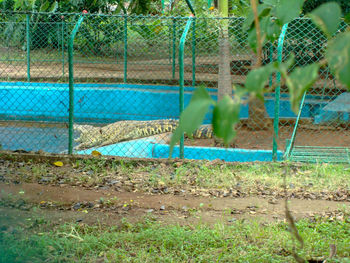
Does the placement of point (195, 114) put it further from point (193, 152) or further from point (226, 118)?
point (193, 152)

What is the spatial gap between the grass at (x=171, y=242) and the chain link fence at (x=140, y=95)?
8.18ft

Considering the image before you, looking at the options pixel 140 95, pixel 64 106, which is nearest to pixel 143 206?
pixel 64 106

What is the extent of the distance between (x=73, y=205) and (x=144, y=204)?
68cm

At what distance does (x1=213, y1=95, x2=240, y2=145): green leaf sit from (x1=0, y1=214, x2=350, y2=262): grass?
2.19 metres

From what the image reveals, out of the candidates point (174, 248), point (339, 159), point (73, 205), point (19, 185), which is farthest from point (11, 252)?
point (339, 159)

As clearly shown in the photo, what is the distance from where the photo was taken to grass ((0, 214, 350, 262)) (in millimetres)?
3033

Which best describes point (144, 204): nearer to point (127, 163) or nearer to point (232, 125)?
point (127, 163)

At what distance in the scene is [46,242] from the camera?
124 inches

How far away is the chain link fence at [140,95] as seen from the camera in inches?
269

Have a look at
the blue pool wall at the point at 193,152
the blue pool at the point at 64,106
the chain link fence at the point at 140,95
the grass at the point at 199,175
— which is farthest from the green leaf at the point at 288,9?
the blue pool at the point at 64,106

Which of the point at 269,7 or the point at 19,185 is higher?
the point at 269,7

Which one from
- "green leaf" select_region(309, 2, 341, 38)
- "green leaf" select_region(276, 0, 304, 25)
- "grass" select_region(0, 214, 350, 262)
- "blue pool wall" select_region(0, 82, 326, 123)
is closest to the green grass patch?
"grass" select_region(0, 214, 350, 262)

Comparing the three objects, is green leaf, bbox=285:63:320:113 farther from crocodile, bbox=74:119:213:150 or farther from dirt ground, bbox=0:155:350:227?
crocodile, bbox=74:119:213:150

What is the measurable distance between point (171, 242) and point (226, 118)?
8.18 ft
